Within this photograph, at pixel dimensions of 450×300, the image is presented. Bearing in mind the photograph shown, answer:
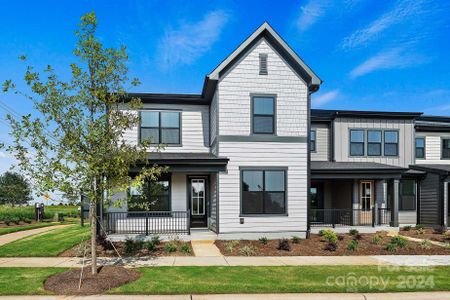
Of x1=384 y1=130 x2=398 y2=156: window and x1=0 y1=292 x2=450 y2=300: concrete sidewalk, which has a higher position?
x1=384 y1=130 x2=398 y2=156: window

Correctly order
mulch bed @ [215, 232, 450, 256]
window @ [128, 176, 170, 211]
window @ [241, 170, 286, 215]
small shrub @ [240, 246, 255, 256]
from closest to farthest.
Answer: small shrub @ [240, 246, 255, 256]
mulch bed @ [215, 232, 450, 256]
window @ [241, 170, 286, 215]
window @ [128, 176, 170, 211]

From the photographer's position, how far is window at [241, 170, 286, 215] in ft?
48.1

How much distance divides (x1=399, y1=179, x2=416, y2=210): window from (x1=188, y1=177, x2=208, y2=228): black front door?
12.4m

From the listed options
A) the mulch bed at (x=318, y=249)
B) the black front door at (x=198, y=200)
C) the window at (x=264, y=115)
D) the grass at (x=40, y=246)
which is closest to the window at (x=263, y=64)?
the window at (x=264, y=115)

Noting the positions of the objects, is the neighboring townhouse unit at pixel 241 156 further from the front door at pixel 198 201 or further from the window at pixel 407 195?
the window at pixel 407 195

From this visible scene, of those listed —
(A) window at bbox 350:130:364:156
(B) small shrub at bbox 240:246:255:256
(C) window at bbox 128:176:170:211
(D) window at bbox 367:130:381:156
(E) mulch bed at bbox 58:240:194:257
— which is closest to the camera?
(E) mulch bed at bbox 58:240:194:257

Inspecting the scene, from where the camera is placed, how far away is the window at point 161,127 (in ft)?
53.0

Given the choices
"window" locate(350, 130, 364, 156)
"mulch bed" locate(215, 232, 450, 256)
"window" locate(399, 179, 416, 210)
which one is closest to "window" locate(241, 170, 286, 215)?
"mulch bed" locate(215, 232, 450, 256)

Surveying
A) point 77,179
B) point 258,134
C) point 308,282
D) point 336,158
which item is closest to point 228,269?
point 308,282

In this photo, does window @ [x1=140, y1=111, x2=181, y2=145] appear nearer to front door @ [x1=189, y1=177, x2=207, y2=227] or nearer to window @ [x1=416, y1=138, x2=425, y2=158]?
front door @ [x1=189, y1=177, x2=207, y2=227]

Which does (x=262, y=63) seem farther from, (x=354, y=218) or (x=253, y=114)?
(x=354, y=218)

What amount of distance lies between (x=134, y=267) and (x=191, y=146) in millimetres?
8060

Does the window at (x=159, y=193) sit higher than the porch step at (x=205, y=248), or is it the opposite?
the window at (x=159, y=193)

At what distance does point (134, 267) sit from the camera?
31.6ft
